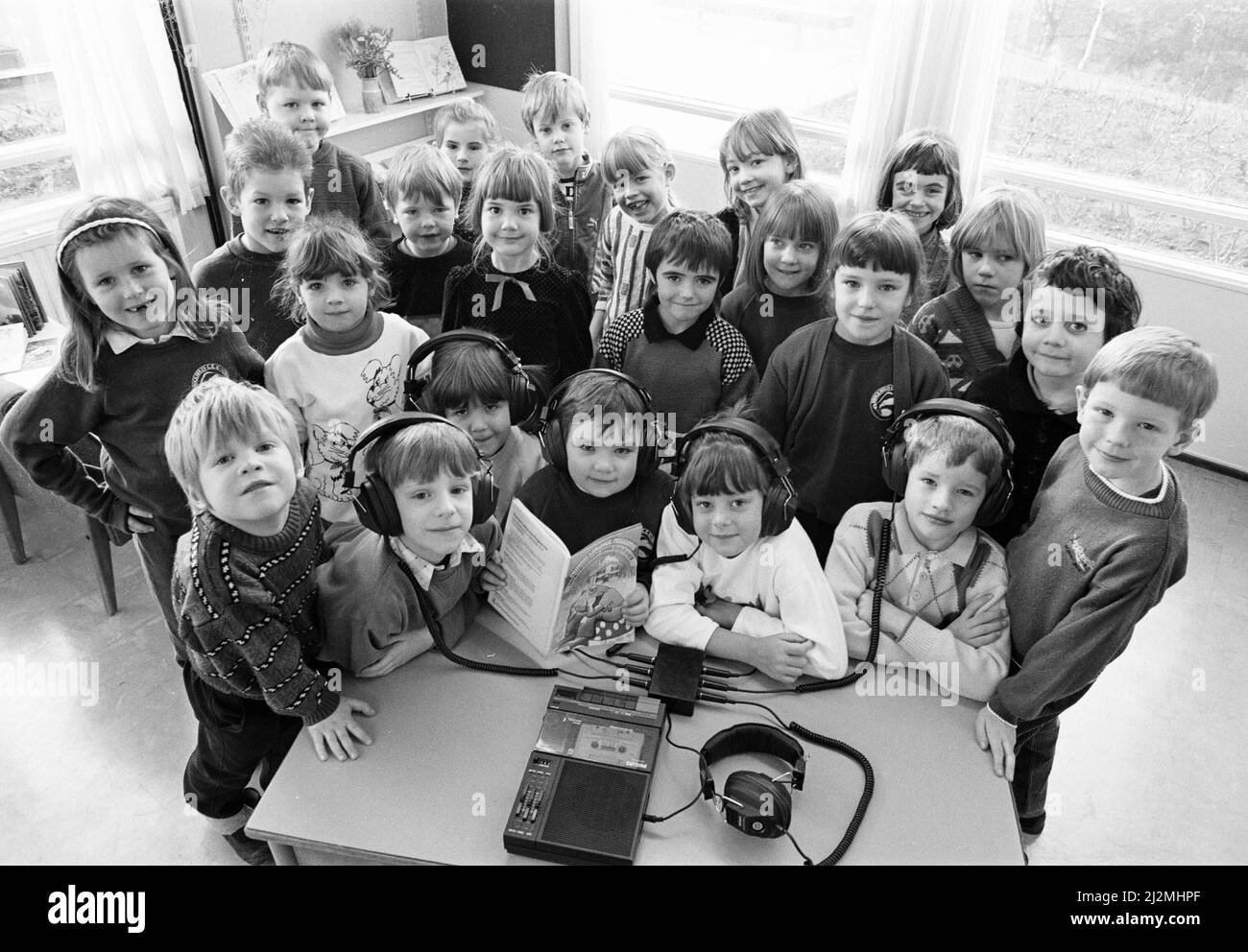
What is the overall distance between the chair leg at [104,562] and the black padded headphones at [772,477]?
6.70 ft

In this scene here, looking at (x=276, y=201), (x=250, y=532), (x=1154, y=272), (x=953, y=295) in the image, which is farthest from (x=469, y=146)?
(x=1154, y=272)

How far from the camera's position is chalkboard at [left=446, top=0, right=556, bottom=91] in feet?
15.5

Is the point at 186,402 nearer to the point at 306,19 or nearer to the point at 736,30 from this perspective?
the point at 306,19

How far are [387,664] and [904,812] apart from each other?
99 centimetres

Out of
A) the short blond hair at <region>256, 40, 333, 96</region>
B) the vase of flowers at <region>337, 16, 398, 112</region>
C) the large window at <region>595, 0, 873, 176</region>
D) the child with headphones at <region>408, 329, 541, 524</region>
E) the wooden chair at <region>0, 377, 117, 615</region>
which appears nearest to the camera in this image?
the child with headphones at <region>408, 329, 541, 524</region>

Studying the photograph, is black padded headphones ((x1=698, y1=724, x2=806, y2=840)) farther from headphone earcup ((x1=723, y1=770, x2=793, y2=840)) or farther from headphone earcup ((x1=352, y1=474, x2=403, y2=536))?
headphone earcup ((x1=352, y1=474, x2=403, y2=536))

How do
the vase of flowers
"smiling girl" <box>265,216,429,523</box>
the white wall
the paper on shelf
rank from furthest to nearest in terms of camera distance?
1. the paper on shelf
2. the vase of flowers
3. the white wall
4. "smiling girl" <box>265,216,429,523</box>

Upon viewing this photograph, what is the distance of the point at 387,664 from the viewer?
170 cm

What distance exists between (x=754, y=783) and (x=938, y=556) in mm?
652

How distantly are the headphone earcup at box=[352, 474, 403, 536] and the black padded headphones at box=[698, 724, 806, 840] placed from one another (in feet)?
2.34

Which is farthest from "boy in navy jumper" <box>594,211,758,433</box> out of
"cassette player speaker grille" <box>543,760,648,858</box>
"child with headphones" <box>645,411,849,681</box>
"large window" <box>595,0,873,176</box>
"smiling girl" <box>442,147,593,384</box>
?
"large window" <box>595,0,873,176</box>

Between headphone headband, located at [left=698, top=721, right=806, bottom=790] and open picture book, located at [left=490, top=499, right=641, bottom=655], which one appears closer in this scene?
headphone headband, located at [left=698, top=721, right=806, bottom=790]

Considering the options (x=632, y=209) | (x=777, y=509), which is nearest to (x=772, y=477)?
(x=777, y=509)

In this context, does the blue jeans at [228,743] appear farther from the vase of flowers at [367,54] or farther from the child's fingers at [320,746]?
the vase of flowers at [367,54]
